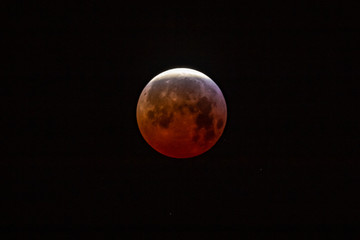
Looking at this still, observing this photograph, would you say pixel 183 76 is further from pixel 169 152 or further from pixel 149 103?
pixel 169 152

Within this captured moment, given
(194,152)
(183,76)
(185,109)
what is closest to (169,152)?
(194,152)

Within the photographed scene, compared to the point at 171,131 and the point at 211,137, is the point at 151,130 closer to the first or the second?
the point at 171,131

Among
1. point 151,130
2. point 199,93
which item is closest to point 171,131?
point 151,130

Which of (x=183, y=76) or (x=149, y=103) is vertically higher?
(x=183, y=76)

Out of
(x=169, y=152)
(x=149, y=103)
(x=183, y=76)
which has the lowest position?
(x=169, y=152)

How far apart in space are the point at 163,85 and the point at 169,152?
880 millimetres

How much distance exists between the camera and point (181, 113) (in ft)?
14.1

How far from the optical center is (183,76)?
A: 452cm

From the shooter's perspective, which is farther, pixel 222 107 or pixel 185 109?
pixel 222 107

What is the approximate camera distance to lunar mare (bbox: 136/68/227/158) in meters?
4.32

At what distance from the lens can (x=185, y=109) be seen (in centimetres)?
430

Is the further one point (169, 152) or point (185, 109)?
point (169, 152)

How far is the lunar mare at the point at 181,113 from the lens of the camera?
14.2ft

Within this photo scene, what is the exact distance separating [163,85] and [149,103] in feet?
0.95
